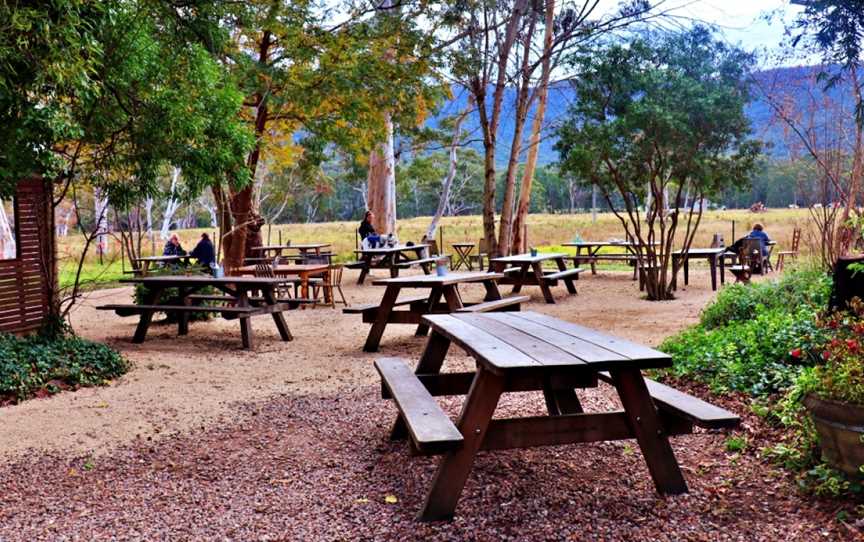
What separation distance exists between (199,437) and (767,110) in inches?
491

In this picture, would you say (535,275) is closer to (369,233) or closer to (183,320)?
(183,320)

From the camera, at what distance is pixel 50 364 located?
6262mm

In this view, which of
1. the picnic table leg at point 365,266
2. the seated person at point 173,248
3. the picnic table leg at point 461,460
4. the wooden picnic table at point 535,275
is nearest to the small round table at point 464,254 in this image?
the picnic table leg at point 365,266

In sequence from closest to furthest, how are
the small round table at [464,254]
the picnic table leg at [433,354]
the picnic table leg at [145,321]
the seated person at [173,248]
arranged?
the picnic table leg at [433,354], the picnic table leg at [145,321], the seated person at [173,248], the small round table at [464,254]

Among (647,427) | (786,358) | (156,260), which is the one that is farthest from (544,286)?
(647,427)

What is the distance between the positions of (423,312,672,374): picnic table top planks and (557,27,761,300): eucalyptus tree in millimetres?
7918

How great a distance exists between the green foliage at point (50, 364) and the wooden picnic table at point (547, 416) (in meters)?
3.58

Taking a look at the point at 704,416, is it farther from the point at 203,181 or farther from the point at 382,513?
the point at 203,181

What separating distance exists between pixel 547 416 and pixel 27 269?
682 centimetres

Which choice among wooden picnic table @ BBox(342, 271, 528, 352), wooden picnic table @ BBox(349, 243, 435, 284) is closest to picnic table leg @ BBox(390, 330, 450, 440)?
wooden picnic table @ BBox(342, 271, 528, 352)

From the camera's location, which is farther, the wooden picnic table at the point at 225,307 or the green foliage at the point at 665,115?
the green foliage at the point at 665,115

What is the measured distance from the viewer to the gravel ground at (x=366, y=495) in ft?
9.95

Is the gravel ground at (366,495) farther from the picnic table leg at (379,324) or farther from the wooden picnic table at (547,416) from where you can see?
the picnic table leg at (379,324)

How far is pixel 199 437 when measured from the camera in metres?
4.66
